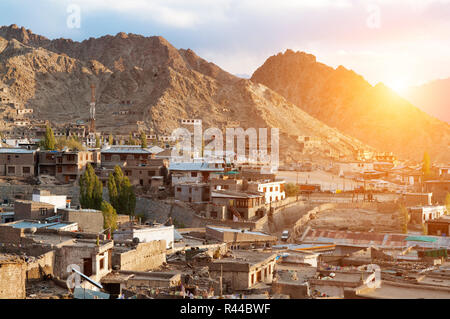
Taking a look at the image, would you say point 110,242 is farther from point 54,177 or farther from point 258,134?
point 258,134

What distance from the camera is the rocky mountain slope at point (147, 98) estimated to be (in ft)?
319

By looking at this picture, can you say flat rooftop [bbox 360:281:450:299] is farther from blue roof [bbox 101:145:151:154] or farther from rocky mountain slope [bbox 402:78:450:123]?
rocky mountain slope [bbox 402:78:450:123]

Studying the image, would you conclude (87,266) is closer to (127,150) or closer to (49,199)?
(49,199)

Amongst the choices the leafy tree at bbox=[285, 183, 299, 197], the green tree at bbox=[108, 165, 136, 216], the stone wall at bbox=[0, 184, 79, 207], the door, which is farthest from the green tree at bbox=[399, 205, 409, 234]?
the door

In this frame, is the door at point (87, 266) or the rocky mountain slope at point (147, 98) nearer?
the door at point (87, 266)

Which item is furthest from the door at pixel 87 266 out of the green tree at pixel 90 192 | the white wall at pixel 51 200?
the green tree at pixel 90 192

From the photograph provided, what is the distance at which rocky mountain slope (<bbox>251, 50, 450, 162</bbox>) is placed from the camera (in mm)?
135500

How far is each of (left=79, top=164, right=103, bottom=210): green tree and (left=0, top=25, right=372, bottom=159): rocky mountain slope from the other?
49998mm

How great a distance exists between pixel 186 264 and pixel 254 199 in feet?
63.8

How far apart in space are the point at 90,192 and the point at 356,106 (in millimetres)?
135363

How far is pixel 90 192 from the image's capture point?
36625 mm

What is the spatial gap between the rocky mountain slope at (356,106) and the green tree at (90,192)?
8875 cm

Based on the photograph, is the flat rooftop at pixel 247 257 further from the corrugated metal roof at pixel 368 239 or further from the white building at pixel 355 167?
the white building at pixel 355 167
